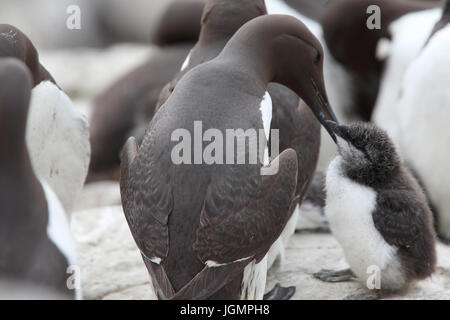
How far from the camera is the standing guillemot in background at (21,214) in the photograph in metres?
3.44

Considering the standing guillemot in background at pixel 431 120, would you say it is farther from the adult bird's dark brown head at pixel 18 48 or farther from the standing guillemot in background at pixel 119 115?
the standing guillemot in background at pixel 119 115

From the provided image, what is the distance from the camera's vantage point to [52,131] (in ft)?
15.0

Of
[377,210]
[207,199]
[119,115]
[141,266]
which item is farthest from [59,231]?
[119,115]

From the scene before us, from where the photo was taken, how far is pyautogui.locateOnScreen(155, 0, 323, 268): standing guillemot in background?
4.50 meters

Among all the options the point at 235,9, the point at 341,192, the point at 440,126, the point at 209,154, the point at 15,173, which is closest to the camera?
the point at 15,173

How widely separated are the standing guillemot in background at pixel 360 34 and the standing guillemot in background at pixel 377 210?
1899mm

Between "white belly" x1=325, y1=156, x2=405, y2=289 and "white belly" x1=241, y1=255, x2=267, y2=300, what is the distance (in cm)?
50

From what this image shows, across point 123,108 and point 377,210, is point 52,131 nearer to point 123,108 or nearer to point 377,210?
point 377,210

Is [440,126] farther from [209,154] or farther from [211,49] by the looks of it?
[209,154]

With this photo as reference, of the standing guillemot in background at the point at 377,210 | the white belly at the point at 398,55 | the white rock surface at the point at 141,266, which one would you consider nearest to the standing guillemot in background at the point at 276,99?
the standing guillemot in background at the point at 377,210

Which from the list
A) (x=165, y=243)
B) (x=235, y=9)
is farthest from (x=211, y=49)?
(x=165, y=243)

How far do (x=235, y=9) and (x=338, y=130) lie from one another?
0.80 m

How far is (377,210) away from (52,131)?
1.59 m

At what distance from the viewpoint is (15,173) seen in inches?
137
